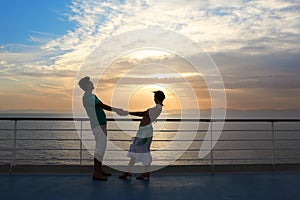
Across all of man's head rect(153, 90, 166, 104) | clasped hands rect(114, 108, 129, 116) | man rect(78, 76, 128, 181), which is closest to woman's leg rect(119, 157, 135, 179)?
man rect(78, 76, 128, 181)

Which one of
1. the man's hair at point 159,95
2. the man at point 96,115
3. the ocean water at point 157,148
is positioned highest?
the man's hair at point 159,95

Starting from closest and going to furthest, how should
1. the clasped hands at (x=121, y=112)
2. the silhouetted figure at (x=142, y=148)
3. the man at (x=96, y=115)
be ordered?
1. the clasped hands at (x=121, y=112)
2. the man at (x=96, y=115)
3. the silhouetted figure at (x=142, y=148)

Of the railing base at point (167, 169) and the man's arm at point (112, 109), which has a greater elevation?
the man's arm at point (112, 109)

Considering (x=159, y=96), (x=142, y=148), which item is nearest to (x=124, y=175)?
(x=142, y=148)

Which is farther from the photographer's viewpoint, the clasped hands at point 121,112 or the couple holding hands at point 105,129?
the couple holding hands at point 105,129

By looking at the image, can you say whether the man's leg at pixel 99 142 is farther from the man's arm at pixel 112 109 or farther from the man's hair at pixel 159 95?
the man's hair at pixel 159 95

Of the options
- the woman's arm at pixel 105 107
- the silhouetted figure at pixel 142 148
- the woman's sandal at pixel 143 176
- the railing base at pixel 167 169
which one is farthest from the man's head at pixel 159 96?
the railing base at pixel 167 169

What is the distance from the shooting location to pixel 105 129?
4270 mm

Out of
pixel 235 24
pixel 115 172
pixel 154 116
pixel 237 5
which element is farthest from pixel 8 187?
pixel 235 24

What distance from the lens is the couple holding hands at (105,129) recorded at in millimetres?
4145

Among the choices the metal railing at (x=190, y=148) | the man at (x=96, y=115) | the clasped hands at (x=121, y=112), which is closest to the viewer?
the clasped hands at (x=121, y=112)

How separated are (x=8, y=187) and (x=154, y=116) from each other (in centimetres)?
183

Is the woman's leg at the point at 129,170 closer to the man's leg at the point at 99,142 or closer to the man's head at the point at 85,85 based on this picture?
the man's leg at the point at 99,142

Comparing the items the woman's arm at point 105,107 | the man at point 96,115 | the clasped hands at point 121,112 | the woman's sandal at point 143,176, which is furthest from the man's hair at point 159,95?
the woman's sandal at point 143,176
